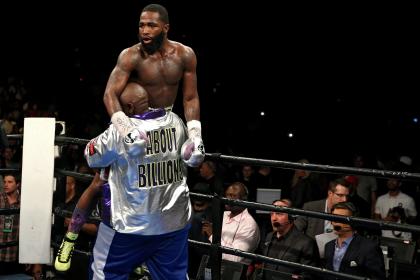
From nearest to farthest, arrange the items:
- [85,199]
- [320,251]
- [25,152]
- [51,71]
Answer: [85,199] → [25,152] → [320,251] → [51,71]

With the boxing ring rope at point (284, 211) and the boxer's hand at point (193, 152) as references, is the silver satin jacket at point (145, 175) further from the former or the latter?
the boxing ring rope at point (284, 211)

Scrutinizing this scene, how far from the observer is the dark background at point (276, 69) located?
12.1m

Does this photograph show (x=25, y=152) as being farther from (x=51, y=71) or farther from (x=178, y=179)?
(x=51, y=71)

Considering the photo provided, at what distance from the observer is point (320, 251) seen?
4.68m

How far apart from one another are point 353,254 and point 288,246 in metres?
0.49

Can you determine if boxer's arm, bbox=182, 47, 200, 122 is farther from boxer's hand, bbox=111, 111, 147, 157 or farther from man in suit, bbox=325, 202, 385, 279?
man in suit, bbox=325, 202, 385, 279

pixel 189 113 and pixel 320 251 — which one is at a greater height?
pixel 189 113

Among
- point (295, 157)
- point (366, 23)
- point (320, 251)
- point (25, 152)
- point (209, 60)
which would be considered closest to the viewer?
point (25, 152)

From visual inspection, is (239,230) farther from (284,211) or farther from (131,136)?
(131,136)

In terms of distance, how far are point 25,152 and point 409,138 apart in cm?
889

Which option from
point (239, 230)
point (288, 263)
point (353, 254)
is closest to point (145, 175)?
point (288, 263)

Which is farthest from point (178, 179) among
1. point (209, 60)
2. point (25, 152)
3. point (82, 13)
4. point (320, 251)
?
point (82, 13)

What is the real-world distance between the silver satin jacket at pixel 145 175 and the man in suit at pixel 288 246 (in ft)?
4.33

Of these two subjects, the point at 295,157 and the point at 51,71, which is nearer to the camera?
the point at 295,157
